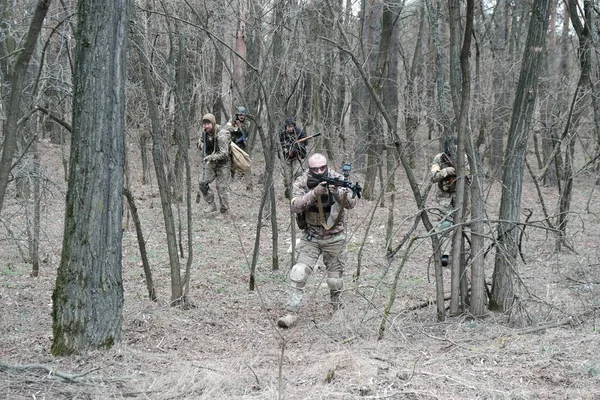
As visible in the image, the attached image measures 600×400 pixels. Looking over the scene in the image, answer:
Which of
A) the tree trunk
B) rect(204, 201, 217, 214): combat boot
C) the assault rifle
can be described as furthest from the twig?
rect(204, 201, 217, 214): combat boot

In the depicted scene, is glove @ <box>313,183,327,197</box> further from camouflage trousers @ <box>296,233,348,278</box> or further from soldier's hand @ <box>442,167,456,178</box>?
soldier's hand @ <box>442,167,456,178</box>

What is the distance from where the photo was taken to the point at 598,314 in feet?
20.2

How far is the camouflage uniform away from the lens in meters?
6.96

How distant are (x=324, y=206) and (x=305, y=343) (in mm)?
1675

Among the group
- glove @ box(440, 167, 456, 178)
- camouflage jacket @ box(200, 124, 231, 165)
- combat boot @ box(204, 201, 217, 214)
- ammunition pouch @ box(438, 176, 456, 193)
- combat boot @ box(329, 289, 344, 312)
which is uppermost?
camouflage jacket @ box(200, 124, 231, 165)

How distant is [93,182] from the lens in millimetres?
4773

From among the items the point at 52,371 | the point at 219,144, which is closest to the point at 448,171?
the point at 219,144

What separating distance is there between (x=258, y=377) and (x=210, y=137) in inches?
340

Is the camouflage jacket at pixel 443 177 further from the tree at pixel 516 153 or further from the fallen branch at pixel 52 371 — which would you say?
the fallen branch at pixel 52 371

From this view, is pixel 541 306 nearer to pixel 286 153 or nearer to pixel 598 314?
pixel 598 314

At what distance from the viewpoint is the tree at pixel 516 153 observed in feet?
20.4

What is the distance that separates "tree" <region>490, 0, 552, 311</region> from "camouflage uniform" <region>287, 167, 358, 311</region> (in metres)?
1.64

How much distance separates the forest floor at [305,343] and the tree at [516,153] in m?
0.24

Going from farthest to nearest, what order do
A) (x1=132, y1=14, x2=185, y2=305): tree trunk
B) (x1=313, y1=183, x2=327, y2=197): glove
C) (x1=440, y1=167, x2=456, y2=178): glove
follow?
(x1=440, y1=167, x2=456, y2=178): glove < (x1=313, y1=183, x2=327, y2=197): glove < (x1=132, y1=14, x2=185, y2=305): tree trunk
